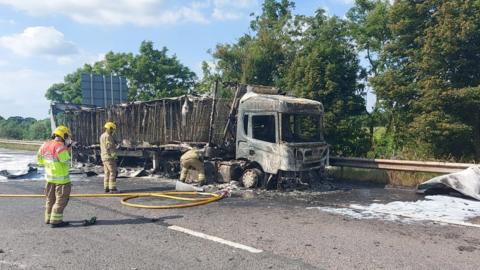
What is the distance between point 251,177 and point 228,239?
4.85 metres

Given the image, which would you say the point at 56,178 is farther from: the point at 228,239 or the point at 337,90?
the point at 337,90

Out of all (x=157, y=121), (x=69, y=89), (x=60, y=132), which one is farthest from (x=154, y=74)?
(x=60, y=132)

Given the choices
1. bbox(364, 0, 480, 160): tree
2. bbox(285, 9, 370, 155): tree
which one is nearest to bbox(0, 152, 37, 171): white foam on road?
bbox(285, 9, 370, 155): tree

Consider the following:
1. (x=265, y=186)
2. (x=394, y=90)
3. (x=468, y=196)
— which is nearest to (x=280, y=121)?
(x=265, y=186)

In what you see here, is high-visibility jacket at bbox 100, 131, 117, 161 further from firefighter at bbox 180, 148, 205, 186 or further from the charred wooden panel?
the charred wooden panel

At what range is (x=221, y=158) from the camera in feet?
38.8

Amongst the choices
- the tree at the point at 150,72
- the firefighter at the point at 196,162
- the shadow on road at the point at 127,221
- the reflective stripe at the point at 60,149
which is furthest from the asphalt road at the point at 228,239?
the tree at the point at 150,72

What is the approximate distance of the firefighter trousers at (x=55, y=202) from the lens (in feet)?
21.5

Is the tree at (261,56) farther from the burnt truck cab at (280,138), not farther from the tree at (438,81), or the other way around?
the burnt truck cab at (280,138)

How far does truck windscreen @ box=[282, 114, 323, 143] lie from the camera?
34.4 ft

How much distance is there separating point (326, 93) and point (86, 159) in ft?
35.3

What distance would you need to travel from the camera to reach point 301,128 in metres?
11.0

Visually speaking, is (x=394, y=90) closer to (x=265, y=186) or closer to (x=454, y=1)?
(x=454, y=1)

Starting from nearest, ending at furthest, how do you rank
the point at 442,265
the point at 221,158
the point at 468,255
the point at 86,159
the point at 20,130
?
the point at 442,265
the point at 468,255
the point at 221,158
the point at 86,159
the point at 20,130
